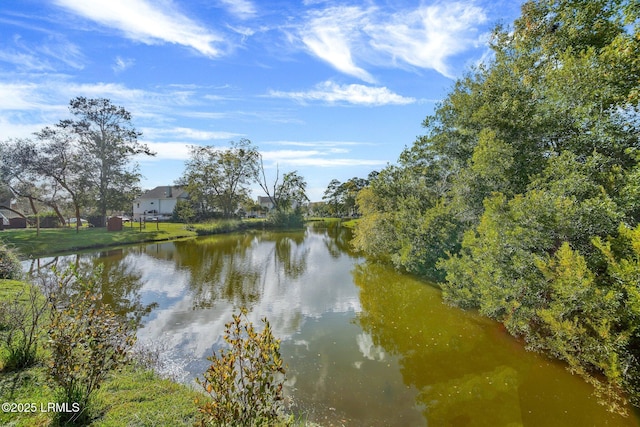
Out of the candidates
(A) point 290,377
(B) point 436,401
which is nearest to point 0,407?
(A) point 290,377

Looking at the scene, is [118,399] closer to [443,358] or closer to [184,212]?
[443,358]

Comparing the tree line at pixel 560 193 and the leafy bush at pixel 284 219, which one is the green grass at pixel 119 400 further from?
the leafy bush at pixel 284 219

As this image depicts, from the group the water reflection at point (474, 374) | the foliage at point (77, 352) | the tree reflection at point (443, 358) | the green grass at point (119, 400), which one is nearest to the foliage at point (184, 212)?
the tree reflection at point (443, 358)

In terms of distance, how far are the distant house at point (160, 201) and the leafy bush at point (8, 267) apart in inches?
1817

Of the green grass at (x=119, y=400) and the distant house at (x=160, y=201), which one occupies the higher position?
the distant house at (x=160, y=201)

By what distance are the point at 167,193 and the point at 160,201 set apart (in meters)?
1.97

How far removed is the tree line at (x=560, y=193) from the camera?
19.0 ft

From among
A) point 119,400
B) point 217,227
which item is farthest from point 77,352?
point 217,227

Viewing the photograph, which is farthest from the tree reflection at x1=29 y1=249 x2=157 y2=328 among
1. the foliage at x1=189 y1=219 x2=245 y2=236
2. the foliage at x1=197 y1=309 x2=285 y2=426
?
the foliage at x1=189 y1=219 x2=245 y2=236

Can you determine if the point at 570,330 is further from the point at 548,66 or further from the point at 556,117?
the point at 548,66

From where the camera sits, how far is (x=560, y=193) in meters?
7.06

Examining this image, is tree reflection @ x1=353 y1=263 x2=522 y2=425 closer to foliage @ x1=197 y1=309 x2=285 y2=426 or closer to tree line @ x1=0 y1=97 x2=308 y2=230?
foliage @ x1=197 y1=309 x2=285 y2=426

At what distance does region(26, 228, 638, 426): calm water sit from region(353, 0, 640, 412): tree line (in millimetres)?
829

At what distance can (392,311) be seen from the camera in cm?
1110
